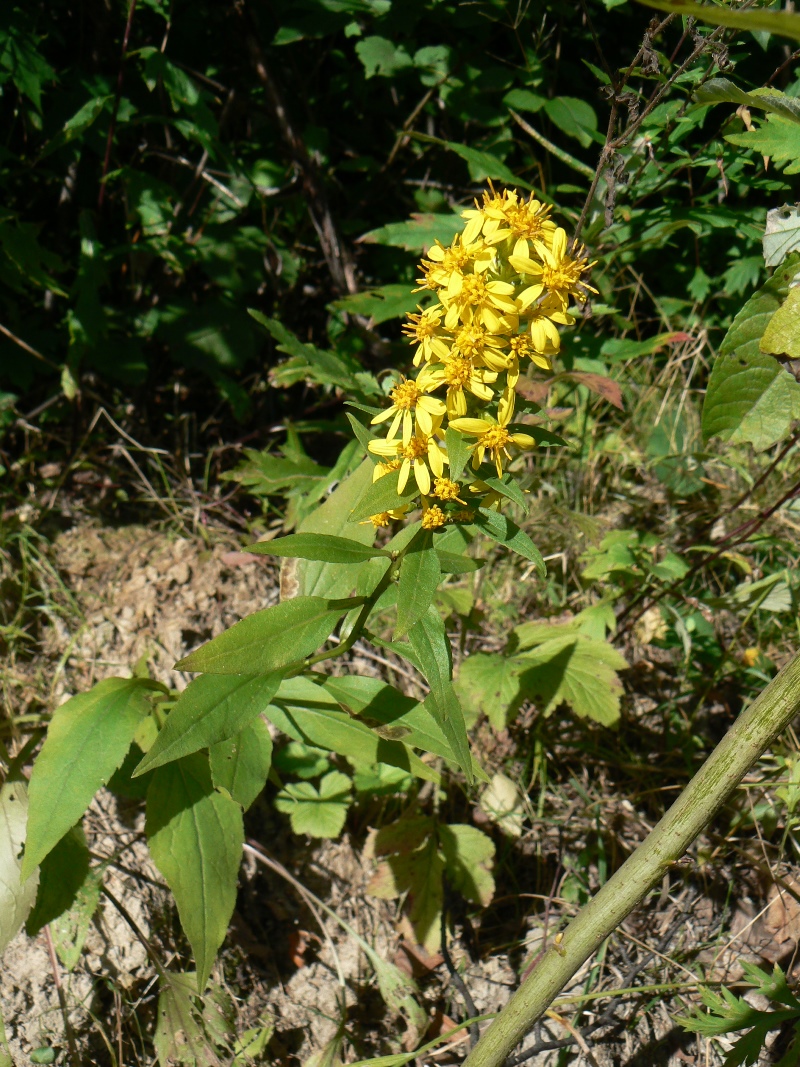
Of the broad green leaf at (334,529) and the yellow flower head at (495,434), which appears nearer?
the yellow flower head at (495,434)

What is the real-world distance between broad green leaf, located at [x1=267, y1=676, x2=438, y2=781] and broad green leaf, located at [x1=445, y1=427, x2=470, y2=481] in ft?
2.18

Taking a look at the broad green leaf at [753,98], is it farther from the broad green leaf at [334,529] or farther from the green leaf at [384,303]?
the green leaf at [384,303]

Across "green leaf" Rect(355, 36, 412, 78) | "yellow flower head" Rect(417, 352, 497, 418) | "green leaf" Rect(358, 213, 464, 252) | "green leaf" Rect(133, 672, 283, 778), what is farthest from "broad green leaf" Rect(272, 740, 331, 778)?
"green leaf" Rect(355, 36, 412, 78)

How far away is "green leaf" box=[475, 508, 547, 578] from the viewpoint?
1.39 metres

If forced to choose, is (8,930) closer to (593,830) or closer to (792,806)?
(593,830)

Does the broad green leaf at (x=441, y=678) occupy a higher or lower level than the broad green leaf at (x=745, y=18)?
lower

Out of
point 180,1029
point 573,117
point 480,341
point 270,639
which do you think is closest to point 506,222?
point 480,341

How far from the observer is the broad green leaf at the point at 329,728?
176 cm

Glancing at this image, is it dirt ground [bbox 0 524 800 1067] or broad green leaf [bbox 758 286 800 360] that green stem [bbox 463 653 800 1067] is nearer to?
dirt ground [bbox 0 524 800 1067]

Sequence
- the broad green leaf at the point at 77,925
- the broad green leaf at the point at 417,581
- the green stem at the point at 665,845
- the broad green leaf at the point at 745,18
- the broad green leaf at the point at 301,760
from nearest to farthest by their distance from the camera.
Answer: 1. the broad green leaf at the point at 745,18
2. the broad green leaf at the point at 417,581
3. the green stem at the point at 665,845
4. the broad green leaf at the point at 77,925
5. the broad green leaf at the point at 301,760

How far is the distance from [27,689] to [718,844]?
1950 mm

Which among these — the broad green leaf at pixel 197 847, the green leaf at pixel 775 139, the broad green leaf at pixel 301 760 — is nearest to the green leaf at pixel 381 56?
the green leaf at pixel 775 139

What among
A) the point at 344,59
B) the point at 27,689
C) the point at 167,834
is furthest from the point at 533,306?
the point at 344,59

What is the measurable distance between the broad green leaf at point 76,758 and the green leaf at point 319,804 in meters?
0.66
